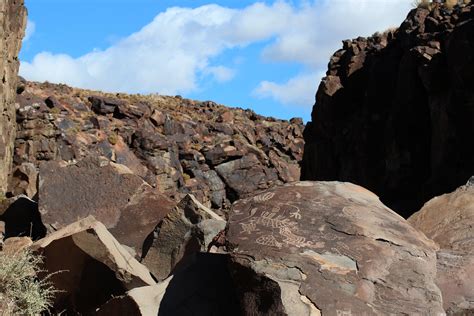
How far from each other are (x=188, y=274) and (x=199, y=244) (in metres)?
1.78

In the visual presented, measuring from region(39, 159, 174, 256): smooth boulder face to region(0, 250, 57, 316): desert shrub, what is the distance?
2.71 meters

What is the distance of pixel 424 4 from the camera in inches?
945

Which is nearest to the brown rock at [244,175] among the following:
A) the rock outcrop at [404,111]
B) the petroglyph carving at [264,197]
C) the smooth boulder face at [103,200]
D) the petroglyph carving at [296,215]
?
the rock outcrop at [404,111]

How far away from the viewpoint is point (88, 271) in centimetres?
676

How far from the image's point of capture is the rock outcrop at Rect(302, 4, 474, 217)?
19.1 metres

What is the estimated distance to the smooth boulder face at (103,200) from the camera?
958cm

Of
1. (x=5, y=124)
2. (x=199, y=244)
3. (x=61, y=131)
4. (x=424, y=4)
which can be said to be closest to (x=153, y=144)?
(x=61, y=131)

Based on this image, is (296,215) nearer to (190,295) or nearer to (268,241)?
(268,241)

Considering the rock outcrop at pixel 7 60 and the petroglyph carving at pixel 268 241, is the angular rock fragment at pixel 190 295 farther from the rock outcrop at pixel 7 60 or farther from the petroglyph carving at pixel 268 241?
the rock outcrop at pixel 7 60

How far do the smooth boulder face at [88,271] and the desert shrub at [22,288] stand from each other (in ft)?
0.49

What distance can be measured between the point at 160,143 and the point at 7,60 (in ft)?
71.9

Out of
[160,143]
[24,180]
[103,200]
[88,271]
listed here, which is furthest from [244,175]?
[88,271]

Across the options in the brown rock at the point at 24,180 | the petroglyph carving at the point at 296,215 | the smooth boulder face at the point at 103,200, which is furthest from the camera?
the brown rock at the point at 24,180

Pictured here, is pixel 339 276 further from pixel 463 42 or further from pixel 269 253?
pixel 463 42
